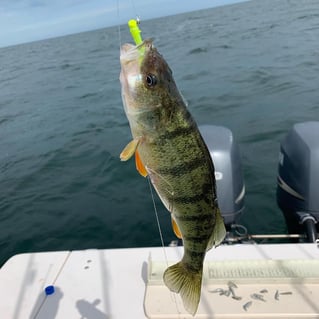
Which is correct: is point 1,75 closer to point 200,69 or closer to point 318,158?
point 200,69

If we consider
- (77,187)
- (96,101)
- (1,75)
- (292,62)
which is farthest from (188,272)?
(1,75)

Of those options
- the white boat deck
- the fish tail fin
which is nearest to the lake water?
the white boat deck

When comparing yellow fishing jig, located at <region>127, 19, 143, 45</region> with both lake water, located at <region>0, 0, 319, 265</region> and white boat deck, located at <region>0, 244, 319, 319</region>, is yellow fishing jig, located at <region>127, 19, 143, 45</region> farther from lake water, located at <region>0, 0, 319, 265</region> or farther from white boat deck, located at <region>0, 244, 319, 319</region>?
lake water, located at <region>0, 0, 319, 265</region>

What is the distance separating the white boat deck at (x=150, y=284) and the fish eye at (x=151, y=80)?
1.79 m

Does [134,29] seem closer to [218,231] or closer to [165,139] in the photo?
[165,139]

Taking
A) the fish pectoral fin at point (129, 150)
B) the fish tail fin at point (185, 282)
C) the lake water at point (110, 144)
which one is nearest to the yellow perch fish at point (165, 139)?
the fish pectoral fin at point (129, 150)

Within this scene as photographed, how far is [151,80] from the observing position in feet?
5.57

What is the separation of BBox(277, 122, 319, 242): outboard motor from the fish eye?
2.87 metres

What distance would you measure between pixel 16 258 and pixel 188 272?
2319 millimetres

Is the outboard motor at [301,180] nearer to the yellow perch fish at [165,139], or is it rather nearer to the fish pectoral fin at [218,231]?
the fish pectoral fin at [218,231]

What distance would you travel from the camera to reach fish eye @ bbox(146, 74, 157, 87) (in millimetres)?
1693

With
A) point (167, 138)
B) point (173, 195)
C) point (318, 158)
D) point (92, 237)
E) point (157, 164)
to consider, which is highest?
point (167, 138)

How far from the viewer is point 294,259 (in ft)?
10.1

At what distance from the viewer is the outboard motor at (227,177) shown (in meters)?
4.29
